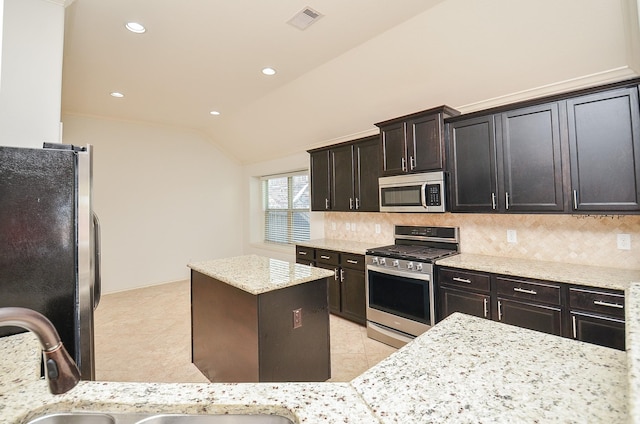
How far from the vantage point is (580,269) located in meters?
2.37

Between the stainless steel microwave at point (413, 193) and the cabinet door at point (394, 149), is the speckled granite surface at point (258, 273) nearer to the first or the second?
the stainless steel microwave at point (413, 193)

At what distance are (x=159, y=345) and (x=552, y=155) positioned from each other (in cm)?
421

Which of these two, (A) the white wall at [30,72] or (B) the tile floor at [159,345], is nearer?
(A) the white wall at [30,72]

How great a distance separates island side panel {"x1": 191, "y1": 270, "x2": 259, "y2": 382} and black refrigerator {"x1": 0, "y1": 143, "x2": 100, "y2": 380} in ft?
3.13

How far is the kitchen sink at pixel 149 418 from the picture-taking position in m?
0.76

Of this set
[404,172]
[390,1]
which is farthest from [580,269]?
[390,1]

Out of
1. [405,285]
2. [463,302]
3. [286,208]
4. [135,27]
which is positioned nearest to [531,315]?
[463,302]

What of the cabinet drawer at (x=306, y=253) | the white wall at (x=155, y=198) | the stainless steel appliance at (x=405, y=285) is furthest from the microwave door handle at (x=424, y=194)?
the white wall at (x=155, y=198)

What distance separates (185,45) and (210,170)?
3736 millimetres

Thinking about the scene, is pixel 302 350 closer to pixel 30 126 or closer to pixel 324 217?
pixel 30 126

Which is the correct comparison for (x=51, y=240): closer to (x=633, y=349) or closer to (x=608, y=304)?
(x=633, y=349)

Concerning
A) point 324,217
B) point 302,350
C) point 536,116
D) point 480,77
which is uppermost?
point 480,77

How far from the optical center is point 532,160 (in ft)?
8.18

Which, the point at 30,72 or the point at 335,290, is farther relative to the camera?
the point at 335,290
